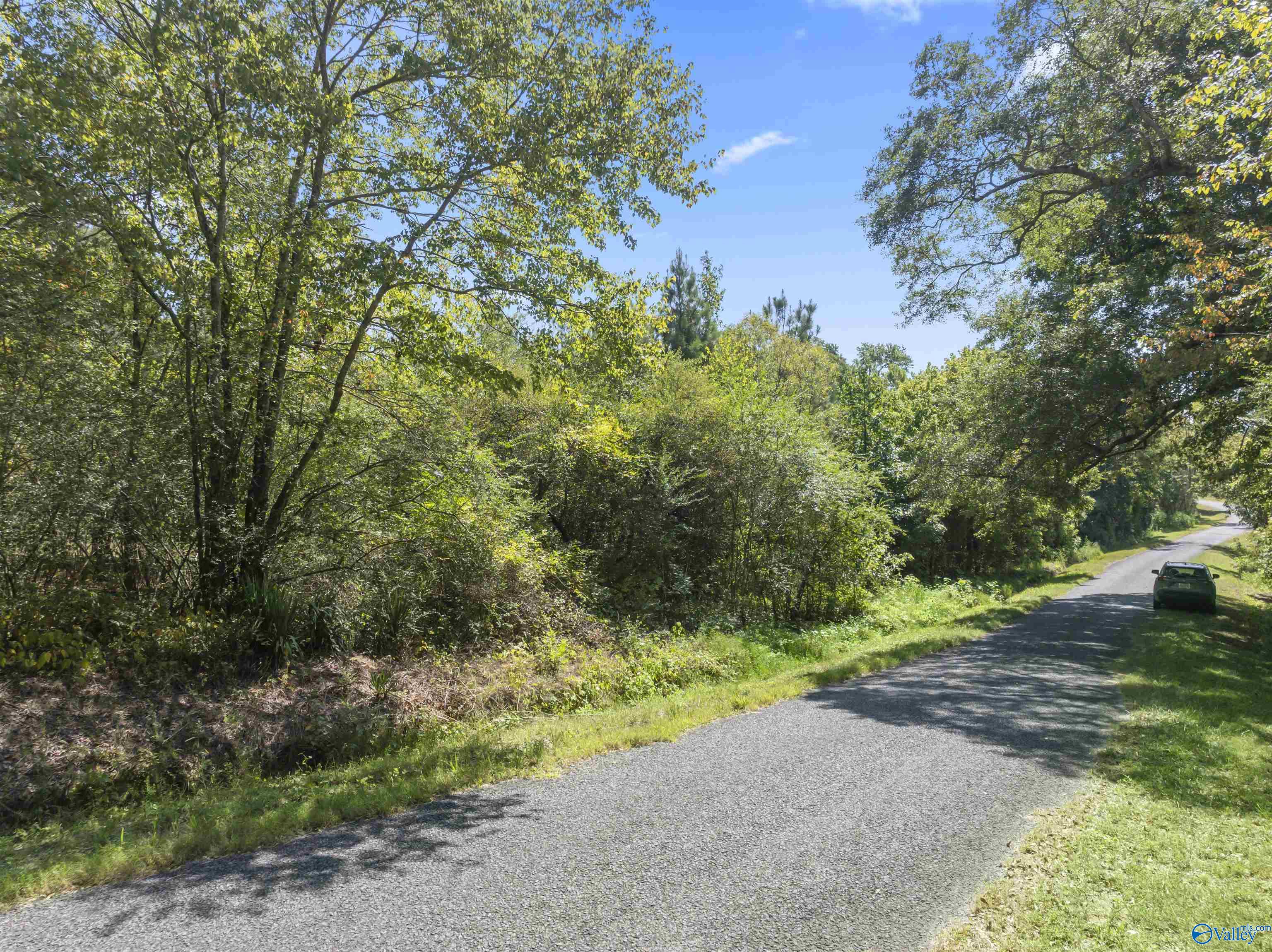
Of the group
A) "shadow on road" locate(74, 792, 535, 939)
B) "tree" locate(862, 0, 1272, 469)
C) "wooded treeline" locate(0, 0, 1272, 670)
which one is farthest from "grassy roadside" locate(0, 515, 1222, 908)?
"tree" locate(862, 0, 1272, 469)

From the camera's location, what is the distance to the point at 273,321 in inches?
318

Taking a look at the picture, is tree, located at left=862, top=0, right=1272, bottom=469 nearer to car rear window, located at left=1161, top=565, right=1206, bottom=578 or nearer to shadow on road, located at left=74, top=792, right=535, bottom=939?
car rear window, located at left=1161, top=565, right=1206, bottom=578

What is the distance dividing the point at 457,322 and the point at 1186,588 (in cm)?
2145

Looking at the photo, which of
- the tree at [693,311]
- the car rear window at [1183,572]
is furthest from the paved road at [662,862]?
the tree at [693,311]

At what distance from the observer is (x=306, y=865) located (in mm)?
4027

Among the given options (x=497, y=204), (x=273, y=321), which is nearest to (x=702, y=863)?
(x=273, y=321)

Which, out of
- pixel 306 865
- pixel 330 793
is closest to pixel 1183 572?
pixel 330 793

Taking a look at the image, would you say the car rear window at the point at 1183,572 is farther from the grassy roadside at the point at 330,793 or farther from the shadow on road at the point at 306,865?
the shadow on road at the point at 306,865

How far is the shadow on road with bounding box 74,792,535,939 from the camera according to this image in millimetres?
3549

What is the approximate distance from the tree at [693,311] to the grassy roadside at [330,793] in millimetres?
26639

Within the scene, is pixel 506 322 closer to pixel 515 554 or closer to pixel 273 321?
pixel 273 321

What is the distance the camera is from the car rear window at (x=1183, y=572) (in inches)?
754

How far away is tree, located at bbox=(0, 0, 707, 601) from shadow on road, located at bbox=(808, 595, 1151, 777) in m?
5.77

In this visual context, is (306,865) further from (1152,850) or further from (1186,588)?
(1186,588)
